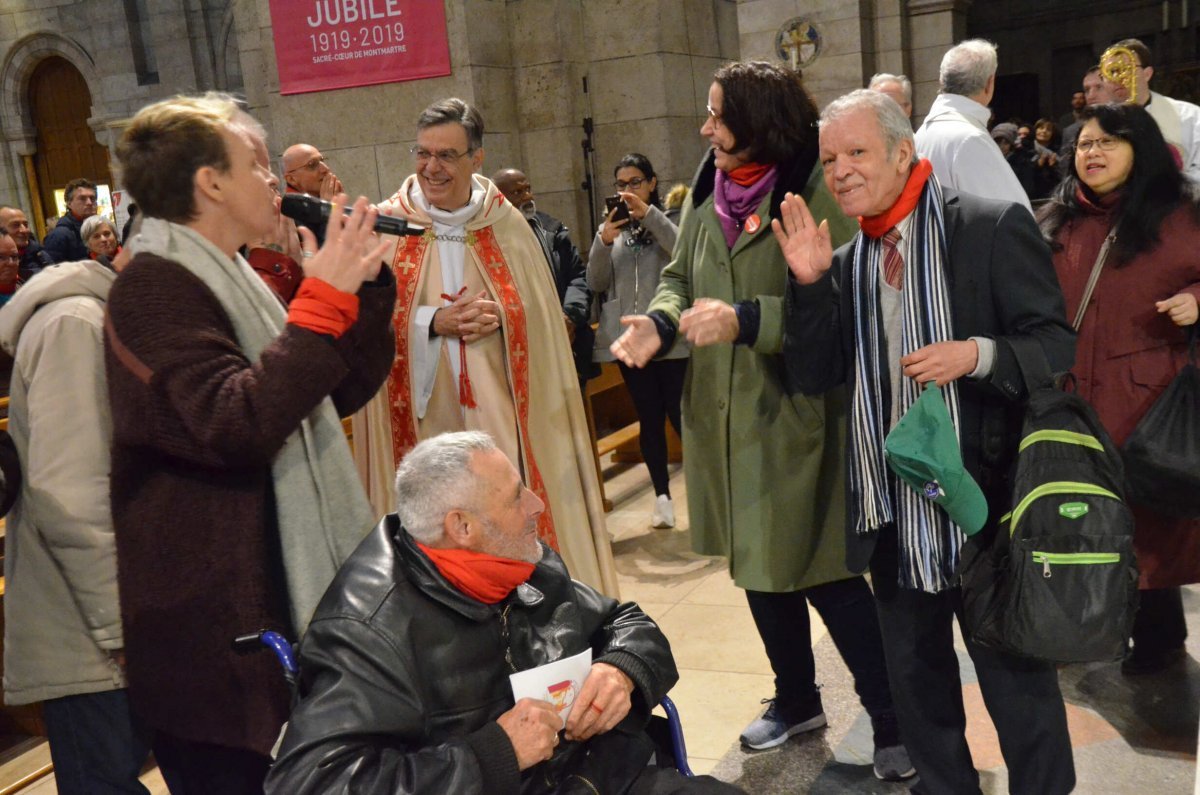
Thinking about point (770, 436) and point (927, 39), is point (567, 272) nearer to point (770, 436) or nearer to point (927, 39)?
point (770, 436)

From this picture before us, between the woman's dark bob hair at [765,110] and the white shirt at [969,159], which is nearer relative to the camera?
the woman's dark bob hair at [765,110]

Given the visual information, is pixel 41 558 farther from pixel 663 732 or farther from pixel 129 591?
pixel 663 732

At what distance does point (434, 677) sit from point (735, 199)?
1.59 m

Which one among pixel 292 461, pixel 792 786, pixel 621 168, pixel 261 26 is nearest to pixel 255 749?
pixel 292 461

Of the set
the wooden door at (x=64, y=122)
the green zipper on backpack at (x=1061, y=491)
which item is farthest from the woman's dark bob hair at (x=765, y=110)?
the wooden door at (x=64, y=122)

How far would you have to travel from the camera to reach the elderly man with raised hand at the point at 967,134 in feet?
13.0

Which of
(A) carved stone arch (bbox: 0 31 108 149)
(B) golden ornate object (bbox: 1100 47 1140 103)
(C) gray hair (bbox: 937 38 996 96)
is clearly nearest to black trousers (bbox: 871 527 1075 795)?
(C) gray hair (bbox: 937 38 996 96)

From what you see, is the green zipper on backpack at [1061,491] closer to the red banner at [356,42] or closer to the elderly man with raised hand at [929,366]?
the elderly man with raised hand at [929,366]

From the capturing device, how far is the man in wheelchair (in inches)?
71.3

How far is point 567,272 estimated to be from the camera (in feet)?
17.9

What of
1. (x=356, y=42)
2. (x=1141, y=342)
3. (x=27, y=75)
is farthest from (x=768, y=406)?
(x=27, y=75)

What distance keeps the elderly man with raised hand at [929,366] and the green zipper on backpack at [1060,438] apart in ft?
0.34

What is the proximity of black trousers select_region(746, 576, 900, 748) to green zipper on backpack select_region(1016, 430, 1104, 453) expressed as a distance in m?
0.88

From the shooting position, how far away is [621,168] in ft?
18.5
